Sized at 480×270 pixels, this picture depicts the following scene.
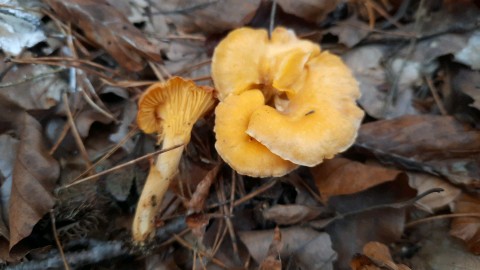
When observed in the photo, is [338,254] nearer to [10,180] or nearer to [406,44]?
[406,44]

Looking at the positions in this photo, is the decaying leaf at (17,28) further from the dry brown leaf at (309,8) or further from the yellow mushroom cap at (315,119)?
the dry brown leaf at (309,8)

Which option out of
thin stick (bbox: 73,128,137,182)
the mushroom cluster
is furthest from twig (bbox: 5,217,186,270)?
the mushroom cluster

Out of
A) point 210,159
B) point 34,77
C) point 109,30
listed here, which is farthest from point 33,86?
point 210,159

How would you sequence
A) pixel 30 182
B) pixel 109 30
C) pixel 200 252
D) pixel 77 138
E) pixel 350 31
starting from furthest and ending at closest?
pixel 350 31, pixel 109 30, pixel 77 138, pixel 200 252, pixel 30 182

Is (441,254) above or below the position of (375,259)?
below

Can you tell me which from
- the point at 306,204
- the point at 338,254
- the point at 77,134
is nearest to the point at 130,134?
the point at 77,134

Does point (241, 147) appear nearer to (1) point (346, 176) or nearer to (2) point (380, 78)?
(1) point (346, 176)

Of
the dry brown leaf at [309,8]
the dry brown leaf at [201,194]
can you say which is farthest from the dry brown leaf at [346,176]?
the dry brown leaf at [309,8]

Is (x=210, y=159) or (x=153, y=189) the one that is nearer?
(x=153, y=189)
